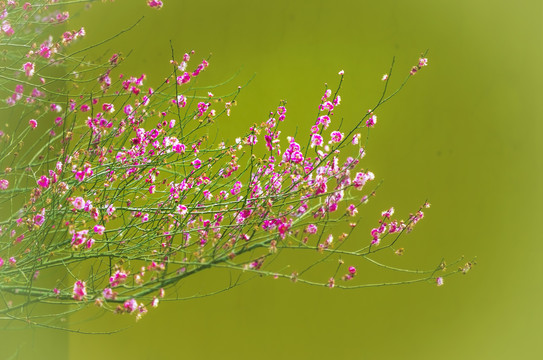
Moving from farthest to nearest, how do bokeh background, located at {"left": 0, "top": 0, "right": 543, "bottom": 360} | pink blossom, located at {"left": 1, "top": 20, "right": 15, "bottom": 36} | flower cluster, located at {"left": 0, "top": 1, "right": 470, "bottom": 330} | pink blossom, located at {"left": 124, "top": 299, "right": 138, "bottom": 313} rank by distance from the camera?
1. bokeh background, located at {"left": 0, "top": 0, "right": 543, "bottom": 360}
2. pink blossom, located at {"left": 1, "top": 20, "right": 15, "bottom": 36}
3. flower cluster, located at {"left": 0, "top": 1, "right": 470, "bottom": 330}
4. pink blossom, located at {"left": 124, "top": 299, "right": 138, "bottom": 313}

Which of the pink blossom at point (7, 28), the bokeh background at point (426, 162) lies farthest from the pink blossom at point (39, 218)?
the bokeh background at point (426, 162)

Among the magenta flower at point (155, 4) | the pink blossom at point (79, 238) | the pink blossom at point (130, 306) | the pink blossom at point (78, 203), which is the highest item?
the magenta flower at point (155, 4)

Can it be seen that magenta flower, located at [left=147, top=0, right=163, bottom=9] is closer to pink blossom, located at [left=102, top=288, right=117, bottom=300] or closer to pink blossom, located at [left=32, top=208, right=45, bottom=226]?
pink blossom, located at [left=32, top=208, right=45, bottom=226]

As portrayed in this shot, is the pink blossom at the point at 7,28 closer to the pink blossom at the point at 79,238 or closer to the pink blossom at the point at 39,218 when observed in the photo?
the pink blossom at the point at 39,218

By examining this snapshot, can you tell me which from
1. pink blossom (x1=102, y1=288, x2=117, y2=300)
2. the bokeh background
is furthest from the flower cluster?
the bokeh background

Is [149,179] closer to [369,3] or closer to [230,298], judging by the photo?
[230,298]

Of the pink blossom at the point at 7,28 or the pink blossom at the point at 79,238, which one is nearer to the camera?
the pink blossom at the point at 79,238

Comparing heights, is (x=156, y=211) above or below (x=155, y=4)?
below

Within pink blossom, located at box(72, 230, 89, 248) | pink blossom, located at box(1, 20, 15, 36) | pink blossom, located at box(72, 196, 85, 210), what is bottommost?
pink blossom, located at box(72, 230, 89, 248)

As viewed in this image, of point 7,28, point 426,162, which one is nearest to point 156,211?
point 7,28

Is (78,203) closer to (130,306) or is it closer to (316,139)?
(130,306)
